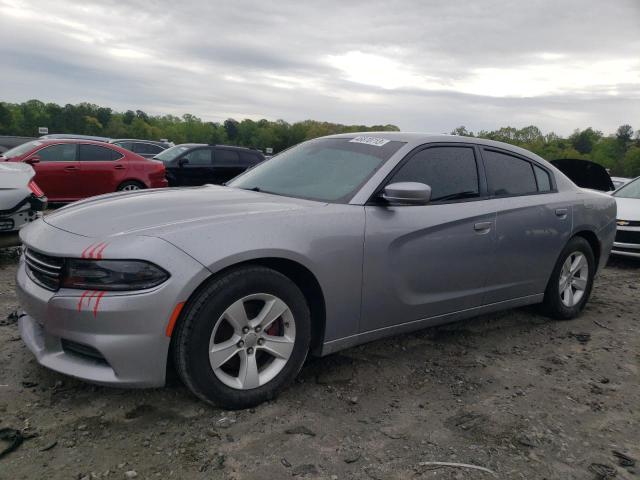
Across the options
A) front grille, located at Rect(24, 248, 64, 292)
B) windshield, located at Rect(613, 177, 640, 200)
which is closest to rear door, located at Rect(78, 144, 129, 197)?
front grille, located at Rect(24, 248, 64, 292)

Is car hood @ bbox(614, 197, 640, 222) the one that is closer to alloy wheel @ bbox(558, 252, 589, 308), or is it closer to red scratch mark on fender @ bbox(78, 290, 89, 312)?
alloy wheel @ bbox(558, 252, 589, 308)

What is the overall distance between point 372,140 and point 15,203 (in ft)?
12.3

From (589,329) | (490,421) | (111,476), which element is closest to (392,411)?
(490,421)

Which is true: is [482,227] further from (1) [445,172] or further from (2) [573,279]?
(2) [573,279]

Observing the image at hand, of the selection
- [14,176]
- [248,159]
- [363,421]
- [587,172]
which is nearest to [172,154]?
[248,159]

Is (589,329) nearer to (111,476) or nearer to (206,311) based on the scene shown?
(206,311)

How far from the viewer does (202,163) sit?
525 inches

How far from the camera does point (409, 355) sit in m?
3.66

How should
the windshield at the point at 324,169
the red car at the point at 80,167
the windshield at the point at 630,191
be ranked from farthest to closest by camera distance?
1. the red car at the point at 80,167
2. the windshield at the point at 630,191
3. the windshield at the point at 324,169

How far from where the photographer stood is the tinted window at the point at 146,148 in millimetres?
18203

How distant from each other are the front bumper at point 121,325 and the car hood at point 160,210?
0.18 meters

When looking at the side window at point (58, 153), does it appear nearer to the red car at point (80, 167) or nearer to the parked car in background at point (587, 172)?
the red car at point (80, 167)

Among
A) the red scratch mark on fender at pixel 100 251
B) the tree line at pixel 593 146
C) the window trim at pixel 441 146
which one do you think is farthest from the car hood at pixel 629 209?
the tree line at pixel 593 146

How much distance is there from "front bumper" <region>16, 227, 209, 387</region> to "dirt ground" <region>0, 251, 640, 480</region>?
28 centimetres
